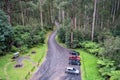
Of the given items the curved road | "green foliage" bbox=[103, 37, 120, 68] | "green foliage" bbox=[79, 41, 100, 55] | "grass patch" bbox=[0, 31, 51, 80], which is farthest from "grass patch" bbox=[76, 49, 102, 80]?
"grass patch" bbox=[0, 31, 51, 80]

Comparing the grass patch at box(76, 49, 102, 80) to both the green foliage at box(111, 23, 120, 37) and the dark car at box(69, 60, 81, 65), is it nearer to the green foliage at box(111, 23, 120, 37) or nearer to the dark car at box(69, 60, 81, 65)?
the dark car at box(69, 60, 81, 65)

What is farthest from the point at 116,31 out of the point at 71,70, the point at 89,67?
the point at 71,70

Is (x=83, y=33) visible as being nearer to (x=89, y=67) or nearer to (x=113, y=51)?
(x=89, y=67)

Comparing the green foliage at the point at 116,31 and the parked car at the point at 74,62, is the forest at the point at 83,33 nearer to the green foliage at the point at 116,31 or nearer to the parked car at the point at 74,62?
the green foliage at the point at 116,31

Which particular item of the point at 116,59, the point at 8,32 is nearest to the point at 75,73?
the point at 116,59

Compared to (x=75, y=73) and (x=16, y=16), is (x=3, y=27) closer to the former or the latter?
(x=75, y=73)

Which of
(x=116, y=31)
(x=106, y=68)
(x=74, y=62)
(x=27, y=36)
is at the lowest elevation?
(x=74, y=62)
